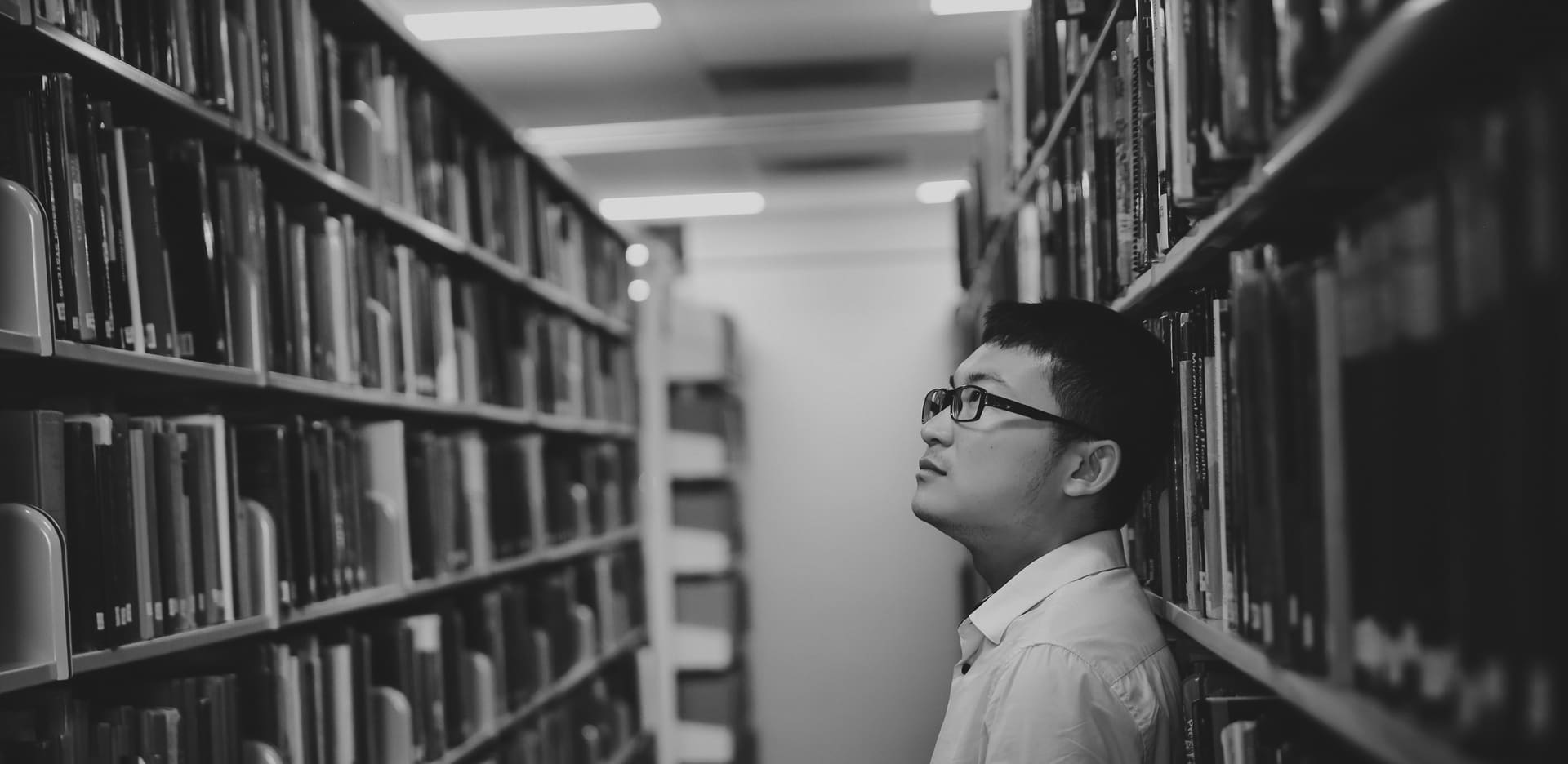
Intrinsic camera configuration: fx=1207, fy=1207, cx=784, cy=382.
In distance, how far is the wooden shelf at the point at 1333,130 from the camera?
0.63 metres

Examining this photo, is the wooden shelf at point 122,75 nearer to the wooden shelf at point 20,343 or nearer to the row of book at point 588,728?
the wooden shelf at point 20,343

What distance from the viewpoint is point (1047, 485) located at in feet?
4.94

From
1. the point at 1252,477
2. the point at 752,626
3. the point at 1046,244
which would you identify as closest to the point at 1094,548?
the point at 1252,477

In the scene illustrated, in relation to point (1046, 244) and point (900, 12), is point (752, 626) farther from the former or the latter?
point (1046, 244)

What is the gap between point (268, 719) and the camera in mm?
1793

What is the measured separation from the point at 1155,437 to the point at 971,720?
0.41 m

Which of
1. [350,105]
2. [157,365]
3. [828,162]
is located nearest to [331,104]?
[350,105]

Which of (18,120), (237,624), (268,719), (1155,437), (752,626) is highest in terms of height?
(18,120)

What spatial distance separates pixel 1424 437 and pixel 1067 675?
675mm

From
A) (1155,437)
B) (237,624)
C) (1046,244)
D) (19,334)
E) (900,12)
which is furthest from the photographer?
(900,12)

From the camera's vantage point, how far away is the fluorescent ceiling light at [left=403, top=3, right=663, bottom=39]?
325cm

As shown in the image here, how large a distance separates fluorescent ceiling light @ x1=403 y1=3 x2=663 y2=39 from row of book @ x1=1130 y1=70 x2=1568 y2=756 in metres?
2.54

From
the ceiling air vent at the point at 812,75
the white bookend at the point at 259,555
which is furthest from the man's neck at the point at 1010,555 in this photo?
the ceiling air vent at the point at 812,75

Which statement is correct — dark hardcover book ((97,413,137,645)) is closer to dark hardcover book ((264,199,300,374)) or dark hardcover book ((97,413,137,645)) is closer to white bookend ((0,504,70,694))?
white bookend ((0,504,70,694))
